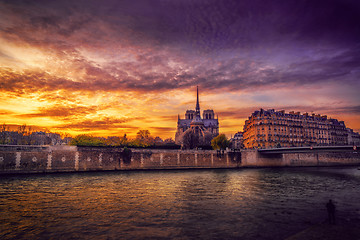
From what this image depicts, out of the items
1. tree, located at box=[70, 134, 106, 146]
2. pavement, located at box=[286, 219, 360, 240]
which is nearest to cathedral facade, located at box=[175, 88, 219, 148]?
tree, located at box=[70, 134, 106, 146]

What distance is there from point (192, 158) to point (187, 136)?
118ft

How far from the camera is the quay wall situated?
143 ft

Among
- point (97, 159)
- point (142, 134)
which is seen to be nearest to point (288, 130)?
point (142, 134)

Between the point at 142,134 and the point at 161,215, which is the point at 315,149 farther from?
the point at 142,134

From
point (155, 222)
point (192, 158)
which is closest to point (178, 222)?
point (155, 222)

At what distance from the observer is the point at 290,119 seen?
105 meters

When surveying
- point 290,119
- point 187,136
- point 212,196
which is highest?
point 290,119

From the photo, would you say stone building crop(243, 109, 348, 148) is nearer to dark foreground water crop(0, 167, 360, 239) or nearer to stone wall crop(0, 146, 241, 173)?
stone wall crop(0, 146, 241, 173)

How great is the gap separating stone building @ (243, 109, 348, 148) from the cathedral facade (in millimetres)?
24032

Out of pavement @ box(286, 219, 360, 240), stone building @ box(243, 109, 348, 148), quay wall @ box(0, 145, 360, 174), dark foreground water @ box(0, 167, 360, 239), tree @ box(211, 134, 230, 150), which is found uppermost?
stone building @ box(243, 109, 348, 148)

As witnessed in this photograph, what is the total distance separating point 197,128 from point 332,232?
11953 cm

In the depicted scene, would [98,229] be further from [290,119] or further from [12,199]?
[290,119]

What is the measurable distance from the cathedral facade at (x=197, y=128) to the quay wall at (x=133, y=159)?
28.9 m

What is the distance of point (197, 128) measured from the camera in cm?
13088
